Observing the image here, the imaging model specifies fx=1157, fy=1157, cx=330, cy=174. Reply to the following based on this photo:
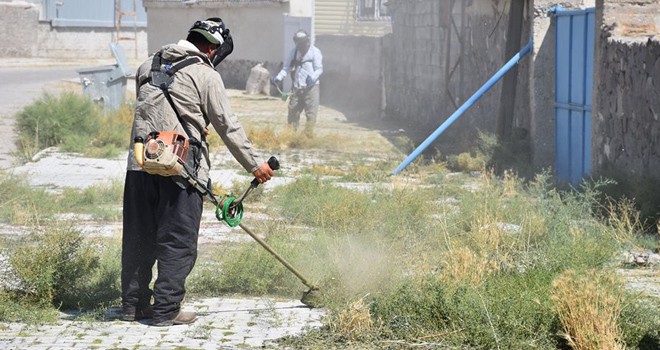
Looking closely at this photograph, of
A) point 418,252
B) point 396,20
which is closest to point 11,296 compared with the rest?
point 418,252

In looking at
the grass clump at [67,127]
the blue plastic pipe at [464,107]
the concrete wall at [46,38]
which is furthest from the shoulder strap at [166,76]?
the concrete wall at [46,38]

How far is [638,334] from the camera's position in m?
6.16

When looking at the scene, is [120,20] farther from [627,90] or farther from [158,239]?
[158,239]

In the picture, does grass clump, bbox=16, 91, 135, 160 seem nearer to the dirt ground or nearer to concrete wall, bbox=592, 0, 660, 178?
the dirt ground

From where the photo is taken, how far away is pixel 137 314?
23.4 ft

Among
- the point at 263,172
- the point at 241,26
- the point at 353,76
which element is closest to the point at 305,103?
the point at 263,172

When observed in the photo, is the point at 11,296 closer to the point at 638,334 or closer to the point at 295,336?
the point at 295,336

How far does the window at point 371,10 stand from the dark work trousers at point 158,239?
1508 inches

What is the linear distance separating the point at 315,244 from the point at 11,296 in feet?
7.66

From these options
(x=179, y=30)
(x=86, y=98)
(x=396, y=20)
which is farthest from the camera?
(x=179, y=30)

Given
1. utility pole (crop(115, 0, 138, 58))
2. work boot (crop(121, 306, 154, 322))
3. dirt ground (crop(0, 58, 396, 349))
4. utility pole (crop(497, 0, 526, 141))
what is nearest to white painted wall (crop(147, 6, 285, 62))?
dirt ground (crop(0, 58, 396, 349))

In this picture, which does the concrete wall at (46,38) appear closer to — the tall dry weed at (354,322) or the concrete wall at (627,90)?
the concrete wall at (627,90)

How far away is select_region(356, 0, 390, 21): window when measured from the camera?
1772 inches

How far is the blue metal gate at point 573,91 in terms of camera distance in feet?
43.7
